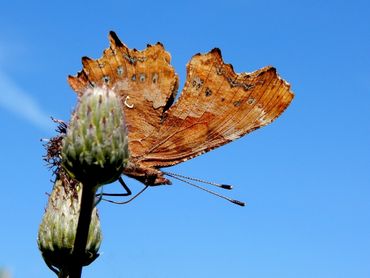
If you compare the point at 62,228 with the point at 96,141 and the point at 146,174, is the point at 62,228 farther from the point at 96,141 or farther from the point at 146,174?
the point at 96,141

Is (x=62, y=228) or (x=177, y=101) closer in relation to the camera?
(x=62, y=228)

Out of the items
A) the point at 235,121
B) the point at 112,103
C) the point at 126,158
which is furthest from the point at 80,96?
the point at 235,121

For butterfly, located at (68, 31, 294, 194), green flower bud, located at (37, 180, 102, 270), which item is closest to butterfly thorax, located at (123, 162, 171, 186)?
butterfly, located at (68, 31, 294, 194)

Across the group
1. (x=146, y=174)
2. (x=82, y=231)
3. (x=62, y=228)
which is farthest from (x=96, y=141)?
(x=62, y=228)

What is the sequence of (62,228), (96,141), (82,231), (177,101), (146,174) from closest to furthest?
(82,231) < (96,141) < (146,174) < (62,228) < (177,101)

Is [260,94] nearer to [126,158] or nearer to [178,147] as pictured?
[178,147]

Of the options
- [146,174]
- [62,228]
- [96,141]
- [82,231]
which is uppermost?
[146,174]

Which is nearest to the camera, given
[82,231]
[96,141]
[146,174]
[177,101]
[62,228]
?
[82,231]
